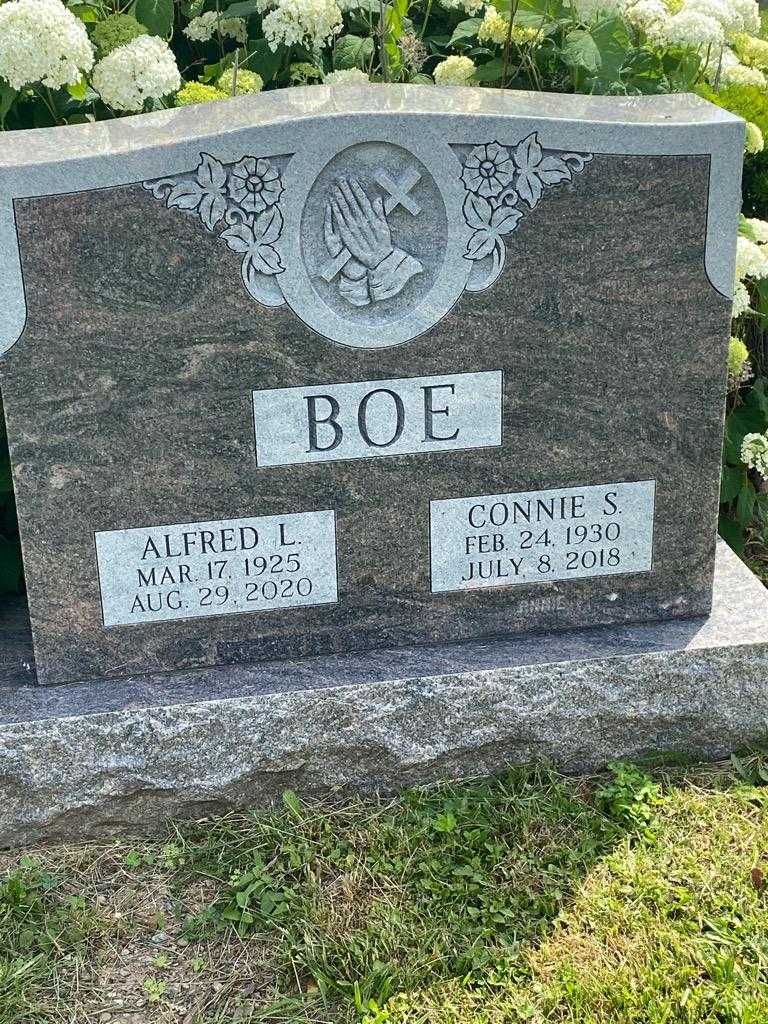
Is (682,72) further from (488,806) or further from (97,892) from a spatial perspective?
(97,892)

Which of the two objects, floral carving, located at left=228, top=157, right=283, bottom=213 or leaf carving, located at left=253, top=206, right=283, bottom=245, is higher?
floral carving, located at left=228, top=157, right=283, bottom=213

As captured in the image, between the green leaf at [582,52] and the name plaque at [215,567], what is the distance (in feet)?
4.79

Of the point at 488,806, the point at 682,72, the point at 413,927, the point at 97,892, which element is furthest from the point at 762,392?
the point at 97,892

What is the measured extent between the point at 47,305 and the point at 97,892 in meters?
1.35

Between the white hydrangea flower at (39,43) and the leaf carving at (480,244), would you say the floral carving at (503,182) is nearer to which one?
the leaf carving at (480,244)

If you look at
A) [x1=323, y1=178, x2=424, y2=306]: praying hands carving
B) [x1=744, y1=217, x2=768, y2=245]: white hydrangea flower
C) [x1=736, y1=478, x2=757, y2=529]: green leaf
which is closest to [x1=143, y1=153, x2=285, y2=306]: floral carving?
[x1=323, y1=178, x2=424, y2=306]: praying hands carving

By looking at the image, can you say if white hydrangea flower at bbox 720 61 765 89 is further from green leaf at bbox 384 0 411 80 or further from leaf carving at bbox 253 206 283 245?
leaf carving at bbox 253 206 283 245

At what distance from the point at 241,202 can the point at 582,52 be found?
1.22m

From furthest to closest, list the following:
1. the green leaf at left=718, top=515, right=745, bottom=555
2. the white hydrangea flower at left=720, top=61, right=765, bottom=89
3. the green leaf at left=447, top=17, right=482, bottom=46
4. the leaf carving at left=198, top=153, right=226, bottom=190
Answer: the green leaf at left=718, top=515, right=745, bottom=555 → the green leaf at left=447, top=17, right=482, bottom=46 → the white hydrangea flower at left=720, top=61, right=765, bottom=89 → the leaf carving at left=198, top=153, right=226, bottom=190

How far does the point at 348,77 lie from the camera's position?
3.41 meters

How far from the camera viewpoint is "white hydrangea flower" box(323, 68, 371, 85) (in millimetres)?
3391

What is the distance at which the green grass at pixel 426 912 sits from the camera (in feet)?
8.16

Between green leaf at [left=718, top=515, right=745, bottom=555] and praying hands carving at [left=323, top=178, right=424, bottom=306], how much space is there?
1.62 meters

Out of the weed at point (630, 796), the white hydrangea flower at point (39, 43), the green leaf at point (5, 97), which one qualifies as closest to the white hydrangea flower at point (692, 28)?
the white hydrangea flower at point (39, 43)
